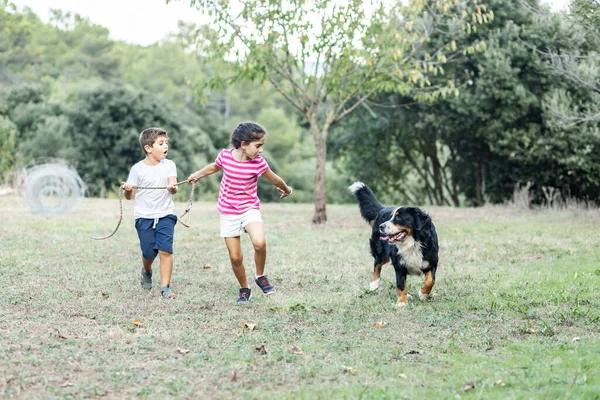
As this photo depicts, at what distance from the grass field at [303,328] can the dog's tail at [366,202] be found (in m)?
0.82

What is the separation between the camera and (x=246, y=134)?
712 cm

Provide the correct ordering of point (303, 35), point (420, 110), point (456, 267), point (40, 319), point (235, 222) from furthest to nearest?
point (420, 110) < point (303, 35) < point (456, 267) < point (235, 222) < point (40, 319)

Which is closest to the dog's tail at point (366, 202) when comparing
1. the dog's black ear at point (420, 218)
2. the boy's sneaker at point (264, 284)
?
the dog's black ear at point (420, 218)

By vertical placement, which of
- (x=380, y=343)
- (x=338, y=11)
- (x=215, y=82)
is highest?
(x=338, y=11)

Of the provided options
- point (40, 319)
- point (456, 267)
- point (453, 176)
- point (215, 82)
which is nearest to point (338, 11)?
point (215, 82)

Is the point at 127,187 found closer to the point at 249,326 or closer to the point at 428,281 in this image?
the point at 249,326

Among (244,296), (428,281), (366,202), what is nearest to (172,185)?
(244,296)

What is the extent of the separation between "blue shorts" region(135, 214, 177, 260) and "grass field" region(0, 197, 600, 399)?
0.54 m

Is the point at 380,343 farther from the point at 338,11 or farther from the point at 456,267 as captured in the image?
the point at 338,11

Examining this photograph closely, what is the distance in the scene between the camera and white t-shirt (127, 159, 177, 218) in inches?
311

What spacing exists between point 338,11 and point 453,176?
15801 millimetres

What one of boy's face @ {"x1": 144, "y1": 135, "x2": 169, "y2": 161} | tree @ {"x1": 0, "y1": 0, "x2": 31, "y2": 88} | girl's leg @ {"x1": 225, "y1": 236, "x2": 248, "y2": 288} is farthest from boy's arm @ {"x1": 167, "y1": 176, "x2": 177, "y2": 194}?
tree @ {"x1": 0, "y1": 0, "x2": 31, "y2": 88}

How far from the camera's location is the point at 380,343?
5730 mm

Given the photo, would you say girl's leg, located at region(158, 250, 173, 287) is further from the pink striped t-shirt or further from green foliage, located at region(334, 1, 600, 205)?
green foliage, located at region(334, 1, 600, 205)
